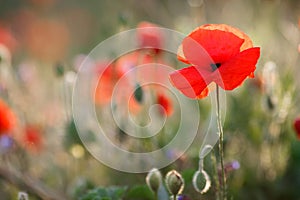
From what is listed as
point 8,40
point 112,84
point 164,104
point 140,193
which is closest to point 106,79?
point 112,84

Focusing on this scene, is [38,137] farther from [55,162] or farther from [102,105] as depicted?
[102,105]

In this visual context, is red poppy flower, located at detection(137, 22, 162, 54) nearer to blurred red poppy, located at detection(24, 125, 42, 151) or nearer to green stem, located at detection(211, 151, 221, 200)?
blurred red poppy, located at detection(24, 125, 42, 151)

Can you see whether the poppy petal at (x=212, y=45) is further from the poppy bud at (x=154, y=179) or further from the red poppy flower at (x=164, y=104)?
the red poppy flower at (x=164, y=104)

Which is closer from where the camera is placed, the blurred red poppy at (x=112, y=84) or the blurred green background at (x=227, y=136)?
the blurred green background at (x=227, y=136)

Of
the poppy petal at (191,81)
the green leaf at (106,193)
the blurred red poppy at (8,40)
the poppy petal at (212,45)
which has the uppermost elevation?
the blurred red poppy at (8,40)

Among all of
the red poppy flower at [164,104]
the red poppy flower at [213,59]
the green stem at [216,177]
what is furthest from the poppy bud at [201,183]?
the red poppy flower at [164,104]

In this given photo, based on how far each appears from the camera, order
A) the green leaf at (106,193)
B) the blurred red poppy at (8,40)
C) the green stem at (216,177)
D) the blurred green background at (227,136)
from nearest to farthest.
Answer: the green stem at (216,177) < the green leaf at (106,193) < the blurred green background at (227,136) < the blurred red poppy at (8,40)

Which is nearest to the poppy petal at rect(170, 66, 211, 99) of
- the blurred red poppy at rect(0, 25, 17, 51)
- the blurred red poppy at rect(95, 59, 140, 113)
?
the blurred red poppy at rect(95, 59, 140, 113)
